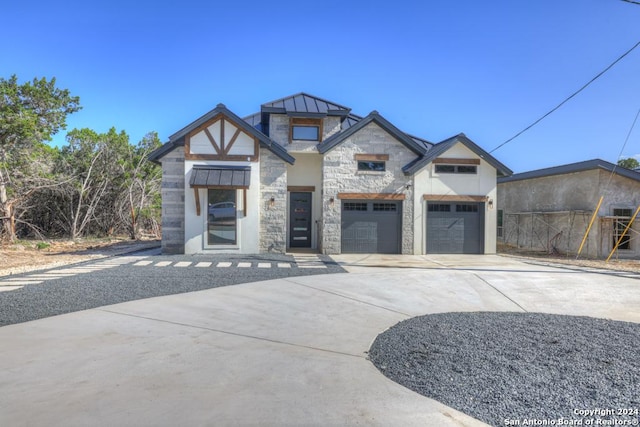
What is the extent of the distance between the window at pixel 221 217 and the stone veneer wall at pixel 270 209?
107cm

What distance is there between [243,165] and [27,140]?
971 cm

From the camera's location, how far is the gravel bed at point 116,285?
19.7 feet

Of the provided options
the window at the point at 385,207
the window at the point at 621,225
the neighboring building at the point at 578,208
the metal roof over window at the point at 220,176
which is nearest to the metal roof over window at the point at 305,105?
the metal roof over window at the point at 220,176

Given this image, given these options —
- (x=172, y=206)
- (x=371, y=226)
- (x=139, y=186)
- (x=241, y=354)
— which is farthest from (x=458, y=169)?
(x=139, y=186)

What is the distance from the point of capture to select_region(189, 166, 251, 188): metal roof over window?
13.3m

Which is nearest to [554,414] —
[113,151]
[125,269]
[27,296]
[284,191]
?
[27,296]

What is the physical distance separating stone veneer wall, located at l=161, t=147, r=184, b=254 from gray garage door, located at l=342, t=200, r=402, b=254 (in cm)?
621

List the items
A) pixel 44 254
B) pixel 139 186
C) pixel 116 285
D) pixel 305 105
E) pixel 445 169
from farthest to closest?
pixel 139 186 → pixel 305 105 → pixel 445 169 → pixel 44 254 → pixel 116 285

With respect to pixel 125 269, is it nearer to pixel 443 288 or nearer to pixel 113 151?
pixel 443 288

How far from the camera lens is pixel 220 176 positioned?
13.6 meters

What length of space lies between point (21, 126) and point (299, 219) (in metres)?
11.3

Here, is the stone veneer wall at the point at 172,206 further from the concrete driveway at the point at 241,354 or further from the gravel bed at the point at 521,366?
the gravel bed at the point at 521,366

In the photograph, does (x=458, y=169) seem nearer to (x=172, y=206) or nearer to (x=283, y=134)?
(x=283, y=134)

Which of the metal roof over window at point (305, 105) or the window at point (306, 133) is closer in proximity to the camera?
the window at point (306, 133)
